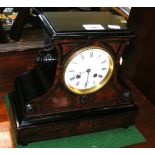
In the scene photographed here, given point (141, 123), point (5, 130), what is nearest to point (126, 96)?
point (141, 123)

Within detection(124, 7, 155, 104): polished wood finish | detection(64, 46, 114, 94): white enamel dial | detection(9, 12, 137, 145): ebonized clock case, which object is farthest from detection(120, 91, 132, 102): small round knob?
detection(124, 7, 155, 104): polished wood finish

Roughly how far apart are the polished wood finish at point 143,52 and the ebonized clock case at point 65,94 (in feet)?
0.83

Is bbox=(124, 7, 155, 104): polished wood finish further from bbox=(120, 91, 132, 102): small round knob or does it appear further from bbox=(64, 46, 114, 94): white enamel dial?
bbox=(64, 46, 114, 94): white enamel dial

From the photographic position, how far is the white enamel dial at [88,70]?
89cm

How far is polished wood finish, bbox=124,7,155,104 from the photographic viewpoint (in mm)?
1252

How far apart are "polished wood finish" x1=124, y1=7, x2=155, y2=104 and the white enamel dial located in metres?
0.38

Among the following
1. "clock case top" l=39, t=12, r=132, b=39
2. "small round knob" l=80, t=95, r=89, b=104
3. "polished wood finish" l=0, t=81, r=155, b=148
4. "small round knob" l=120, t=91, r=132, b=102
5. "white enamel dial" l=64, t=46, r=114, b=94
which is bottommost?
"polished wood finish" l=0, t=81, r=155, b=148

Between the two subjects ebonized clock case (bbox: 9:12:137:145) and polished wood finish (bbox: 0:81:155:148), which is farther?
polished wood finish (bbox: 0:81:155:148)

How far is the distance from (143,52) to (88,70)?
481mm

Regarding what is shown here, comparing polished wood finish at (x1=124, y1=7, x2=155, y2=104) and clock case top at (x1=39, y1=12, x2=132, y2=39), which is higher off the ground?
clock case top at (x1=39, y1=12, x2=132, y2=39)

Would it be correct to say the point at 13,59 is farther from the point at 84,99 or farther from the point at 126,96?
the point at 126,96

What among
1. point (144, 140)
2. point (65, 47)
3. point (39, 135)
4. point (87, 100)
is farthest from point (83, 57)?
point (144, 140)

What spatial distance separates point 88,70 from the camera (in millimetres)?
938

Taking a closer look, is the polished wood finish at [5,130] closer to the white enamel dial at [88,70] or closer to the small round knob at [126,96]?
the white enamel dial at [88,70]
